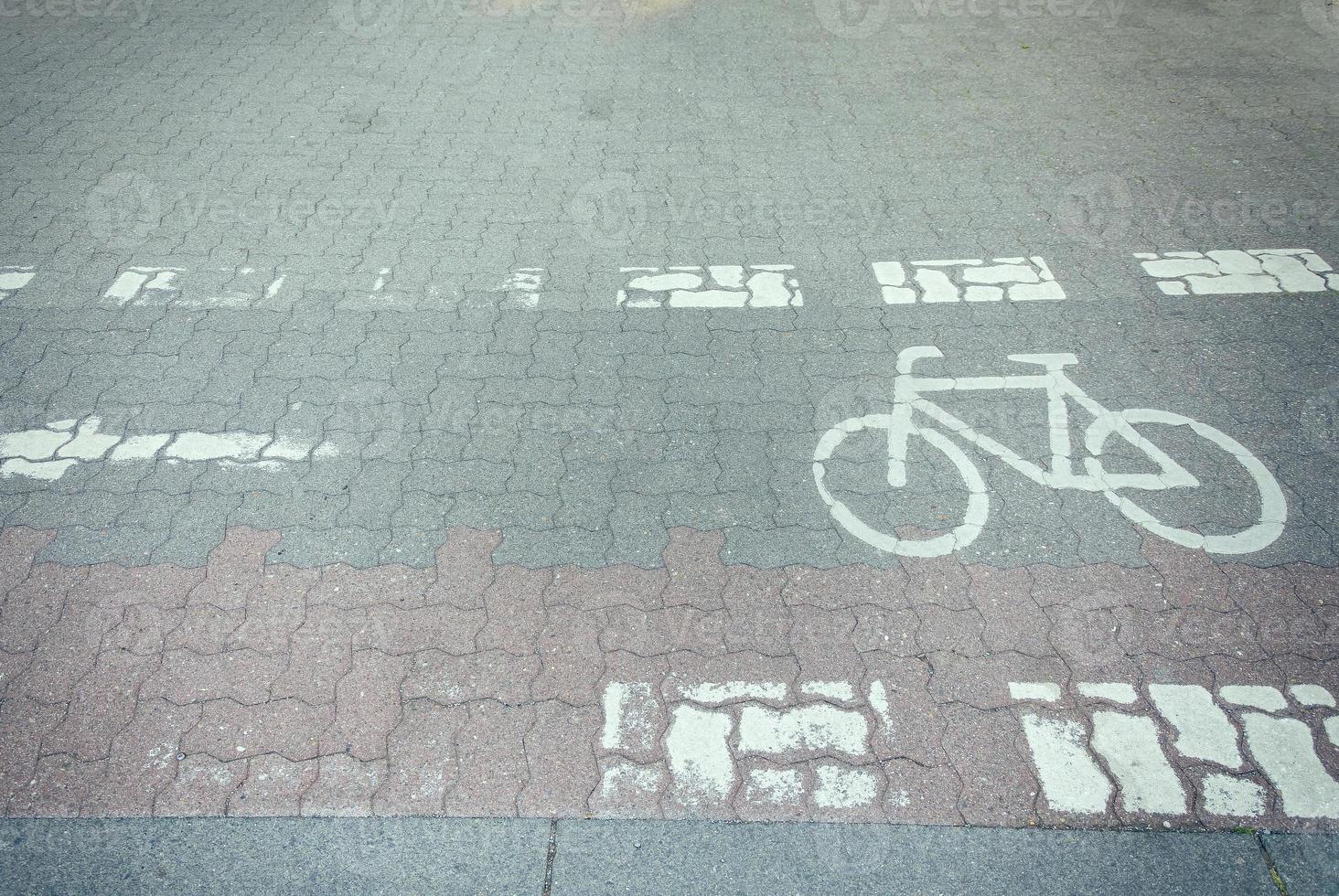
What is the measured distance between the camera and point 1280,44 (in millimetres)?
8516

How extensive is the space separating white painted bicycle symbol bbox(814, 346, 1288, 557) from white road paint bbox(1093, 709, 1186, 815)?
3.12 ft

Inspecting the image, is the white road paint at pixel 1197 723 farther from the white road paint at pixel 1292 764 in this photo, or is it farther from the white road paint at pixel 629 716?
the white road paint at pixel 629 716

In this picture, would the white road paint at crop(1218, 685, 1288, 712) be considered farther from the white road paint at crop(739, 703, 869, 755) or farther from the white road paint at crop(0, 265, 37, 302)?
the white road paint at crop(0, 265, 37, 302)

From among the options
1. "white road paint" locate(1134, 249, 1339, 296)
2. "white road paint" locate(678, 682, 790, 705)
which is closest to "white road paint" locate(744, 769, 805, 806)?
"white road paint" locate(678, 682, 790, 705)

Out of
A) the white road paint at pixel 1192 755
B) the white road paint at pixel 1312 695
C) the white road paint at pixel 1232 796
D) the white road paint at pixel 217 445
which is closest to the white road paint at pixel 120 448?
the white road paint at pixel 217 445

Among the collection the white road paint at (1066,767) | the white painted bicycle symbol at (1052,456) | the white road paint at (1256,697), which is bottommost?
the white road paint at (1066,767)

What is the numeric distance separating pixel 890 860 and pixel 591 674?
1.27m

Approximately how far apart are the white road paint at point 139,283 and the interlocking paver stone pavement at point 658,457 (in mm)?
44

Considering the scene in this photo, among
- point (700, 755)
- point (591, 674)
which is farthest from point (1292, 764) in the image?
point (591, 674)

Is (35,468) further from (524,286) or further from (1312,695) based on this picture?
(1312,695)

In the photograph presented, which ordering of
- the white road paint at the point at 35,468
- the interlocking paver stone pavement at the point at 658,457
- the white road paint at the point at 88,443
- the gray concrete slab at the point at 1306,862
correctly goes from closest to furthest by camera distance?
1. the gray concrete slab at the point at 1306,862
2. the interlocking paver stone pavement at the point at 658,457
3. the white road paint at the point at 35,468
4. the white road paint at the point at 88,443

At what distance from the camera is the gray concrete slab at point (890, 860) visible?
2906mm

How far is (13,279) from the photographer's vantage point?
18.5ft

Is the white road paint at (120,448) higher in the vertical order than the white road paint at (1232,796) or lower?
higher
